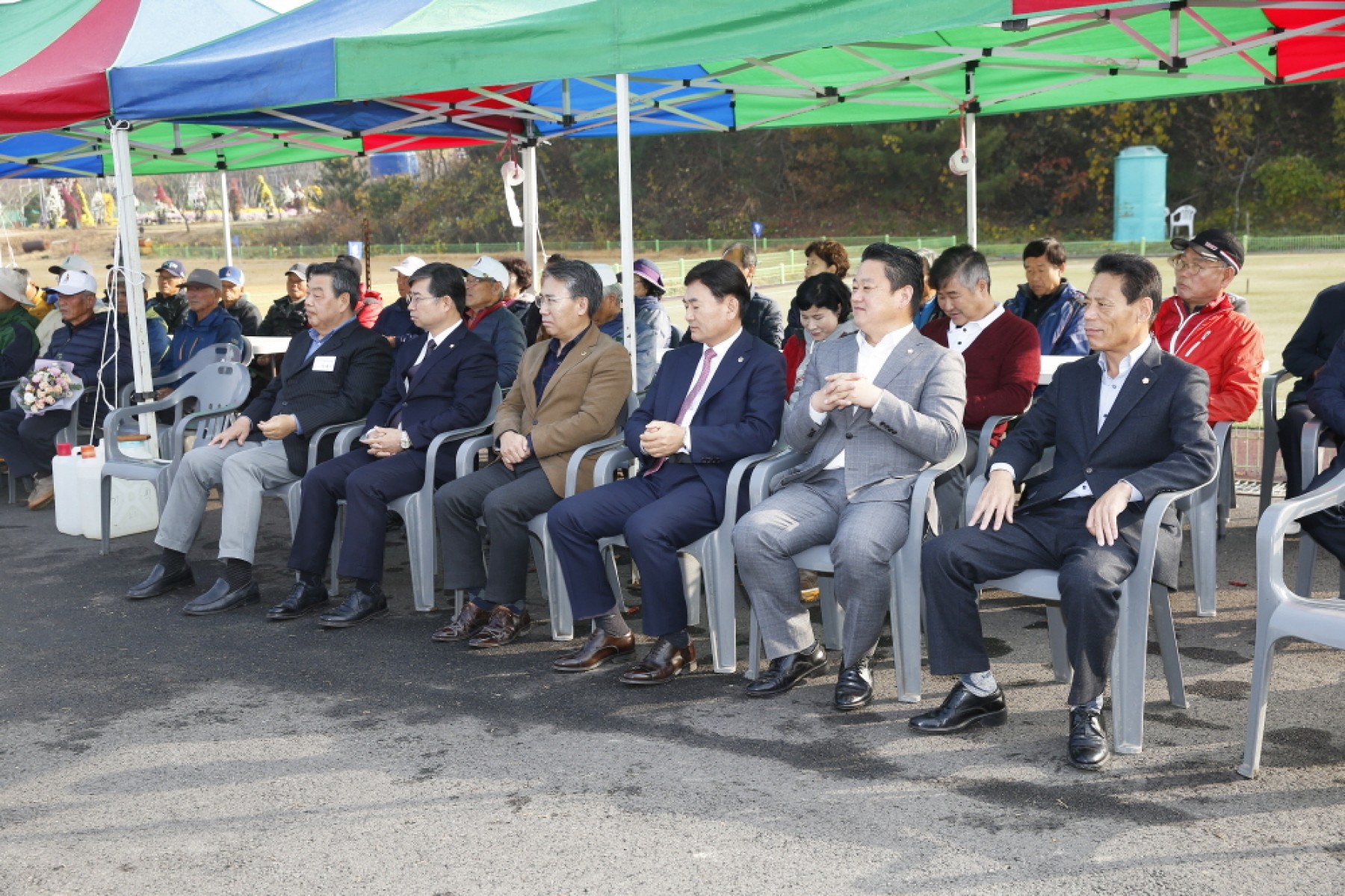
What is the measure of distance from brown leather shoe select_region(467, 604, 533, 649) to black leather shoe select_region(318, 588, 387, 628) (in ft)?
1.79

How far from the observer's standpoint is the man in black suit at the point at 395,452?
4887mm

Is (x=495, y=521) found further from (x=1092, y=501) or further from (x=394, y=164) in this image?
(x=394, y=164)

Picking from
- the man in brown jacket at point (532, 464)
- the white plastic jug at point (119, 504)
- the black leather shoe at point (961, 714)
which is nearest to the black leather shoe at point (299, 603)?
the man in brown jacket at point (532, 464)

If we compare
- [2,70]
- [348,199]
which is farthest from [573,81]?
[348,199]

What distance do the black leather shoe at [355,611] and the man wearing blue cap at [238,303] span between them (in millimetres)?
4956

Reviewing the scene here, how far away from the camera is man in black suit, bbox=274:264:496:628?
4887 millimetres

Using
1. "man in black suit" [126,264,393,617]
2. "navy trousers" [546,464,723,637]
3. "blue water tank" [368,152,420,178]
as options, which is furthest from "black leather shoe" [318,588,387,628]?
"blue water tank" [368,152,420,178]

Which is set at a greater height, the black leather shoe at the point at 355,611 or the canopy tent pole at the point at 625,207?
the canopy tent pole at the point at 625,207

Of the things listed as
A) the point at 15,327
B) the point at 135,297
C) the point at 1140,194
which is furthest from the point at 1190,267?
the point at 1140,194

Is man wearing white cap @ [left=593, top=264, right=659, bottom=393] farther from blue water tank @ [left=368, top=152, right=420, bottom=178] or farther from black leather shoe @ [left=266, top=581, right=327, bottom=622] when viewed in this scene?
blue water tank @ [left=368, top=152, right=420, bottom=178]

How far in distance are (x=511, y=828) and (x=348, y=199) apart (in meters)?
40.0

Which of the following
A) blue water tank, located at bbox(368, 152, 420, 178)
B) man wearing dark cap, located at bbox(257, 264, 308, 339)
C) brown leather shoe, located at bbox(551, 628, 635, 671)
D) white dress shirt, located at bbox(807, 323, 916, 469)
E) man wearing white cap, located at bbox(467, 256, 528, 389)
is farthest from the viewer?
blue water tank, located at bbox(368, 152, 420, 178)

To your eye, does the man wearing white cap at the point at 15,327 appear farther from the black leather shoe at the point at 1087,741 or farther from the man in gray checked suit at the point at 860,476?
the black leather shoe at the point at 1087,741

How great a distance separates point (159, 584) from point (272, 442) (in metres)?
0.75
